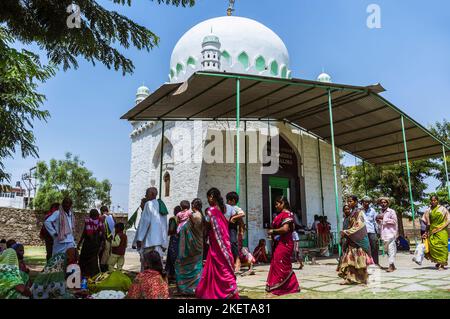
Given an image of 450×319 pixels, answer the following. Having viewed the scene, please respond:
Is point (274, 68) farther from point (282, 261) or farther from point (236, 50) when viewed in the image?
point (282, 261)

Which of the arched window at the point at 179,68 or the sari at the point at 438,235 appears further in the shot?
the arched window at the point at 179,68

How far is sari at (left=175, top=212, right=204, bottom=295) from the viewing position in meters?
5.04

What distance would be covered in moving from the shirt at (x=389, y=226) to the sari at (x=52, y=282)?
20.1 feet

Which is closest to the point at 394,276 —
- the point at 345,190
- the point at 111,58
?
the point at 111,58

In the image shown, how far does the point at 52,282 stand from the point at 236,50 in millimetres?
11766

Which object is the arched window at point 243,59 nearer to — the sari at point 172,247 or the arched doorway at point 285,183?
the arched doorway at point 285,183

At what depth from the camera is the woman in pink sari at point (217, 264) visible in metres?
4.47

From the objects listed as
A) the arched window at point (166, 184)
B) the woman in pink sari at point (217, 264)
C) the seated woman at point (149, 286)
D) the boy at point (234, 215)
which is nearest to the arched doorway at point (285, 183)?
the arched window at point (166, 184)

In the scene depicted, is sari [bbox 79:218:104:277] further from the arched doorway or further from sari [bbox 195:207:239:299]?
the arched doorway

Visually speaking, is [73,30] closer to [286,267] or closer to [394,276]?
[286,267]

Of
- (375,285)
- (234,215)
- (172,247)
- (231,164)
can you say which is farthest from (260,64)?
(375,285)

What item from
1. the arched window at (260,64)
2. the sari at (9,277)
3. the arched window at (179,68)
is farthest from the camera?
the arched window at (179,68)
